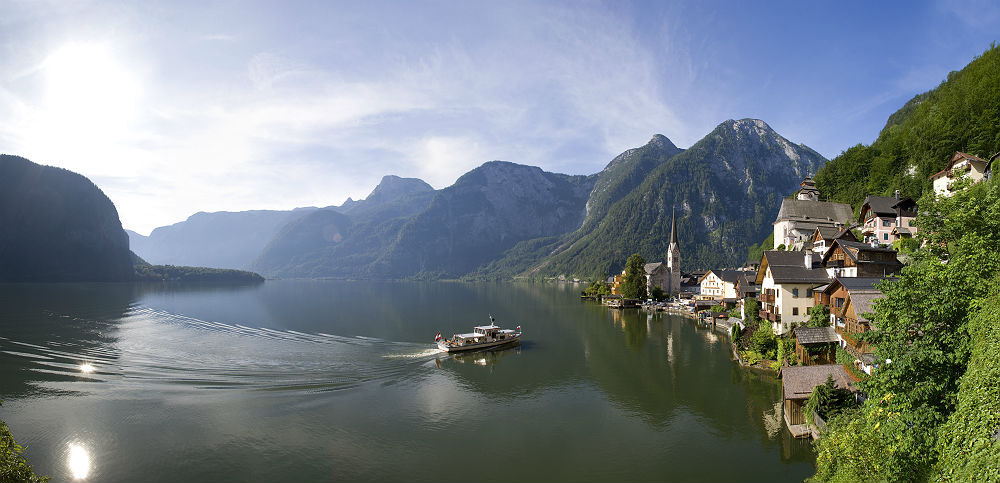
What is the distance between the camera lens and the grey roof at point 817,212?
80.5 metres

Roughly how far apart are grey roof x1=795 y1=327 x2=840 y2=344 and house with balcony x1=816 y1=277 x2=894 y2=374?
1.72 feet

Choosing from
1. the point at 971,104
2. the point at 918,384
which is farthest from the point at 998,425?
the point at 971,104

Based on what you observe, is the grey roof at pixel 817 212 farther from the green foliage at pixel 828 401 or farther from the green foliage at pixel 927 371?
the green foliage at pixel 927 371

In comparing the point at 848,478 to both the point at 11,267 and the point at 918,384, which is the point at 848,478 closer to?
the point at 918,384

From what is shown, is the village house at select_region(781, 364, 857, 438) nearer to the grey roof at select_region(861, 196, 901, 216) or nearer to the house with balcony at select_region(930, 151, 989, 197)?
the house with balcony at select_region(930, 151, 989, 197)

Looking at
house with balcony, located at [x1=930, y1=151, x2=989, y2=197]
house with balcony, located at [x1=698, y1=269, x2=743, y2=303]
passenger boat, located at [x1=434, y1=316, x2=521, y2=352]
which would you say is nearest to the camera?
house with balcony, located at [x1=930, y1=151, x2=989, y2=197]

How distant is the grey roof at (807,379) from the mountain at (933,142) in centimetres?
5174

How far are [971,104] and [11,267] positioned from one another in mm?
319832

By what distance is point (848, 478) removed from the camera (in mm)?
17719

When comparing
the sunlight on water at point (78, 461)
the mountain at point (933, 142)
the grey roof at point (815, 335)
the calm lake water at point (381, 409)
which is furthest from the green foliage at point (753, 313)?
the sunlight on water at point (78, 461)

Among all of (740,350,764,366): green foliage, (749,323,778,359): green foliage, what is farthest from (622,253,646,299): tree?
(749,323,778,359): green foliage

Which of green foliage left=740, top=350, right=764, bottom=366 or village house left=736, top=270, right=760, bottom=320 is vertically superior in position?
village house left=736, top=270, right=760, bottom=320

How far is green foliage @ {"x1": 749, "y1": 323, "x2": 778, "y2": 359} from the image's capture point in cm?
4575

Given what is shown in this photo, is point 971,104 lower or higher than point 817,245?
higher
